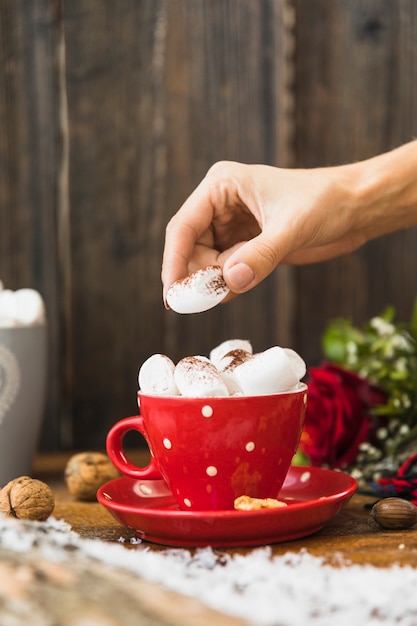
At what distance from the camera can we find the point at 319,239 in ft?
3.46

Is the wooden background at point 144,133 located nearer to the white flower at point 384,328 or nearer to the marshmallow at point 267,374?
the white flower at point 384,328

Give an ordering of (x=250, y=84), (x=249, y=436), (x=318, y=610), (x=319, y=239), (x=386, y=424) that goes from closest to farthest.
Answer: (x=318, y=610) < (x=249, y=436) < (x=319, y=239) < (x=386, y=424) < (x=250, y=84)

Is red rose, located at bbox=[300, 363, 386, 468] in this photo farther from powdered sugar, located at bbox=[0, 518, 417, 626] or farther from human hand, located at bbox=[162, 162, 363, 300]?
powdered sugar, located at bbox=[0, 518, 417, 626]

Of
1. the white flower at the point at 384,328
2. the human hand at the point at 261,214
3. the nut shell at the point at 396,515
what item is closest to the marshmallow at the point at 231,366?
the human hand at the point at 261,214

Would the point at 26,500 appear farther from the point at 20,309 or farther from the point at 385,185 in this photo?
the point at 385,185

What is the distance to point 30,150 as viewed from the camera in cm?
145

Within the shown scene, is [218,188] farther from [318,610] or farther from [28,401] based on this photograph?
[318,610]

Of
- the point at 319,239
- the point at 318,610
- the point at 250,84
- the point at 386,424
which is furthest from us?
the point at 250,84

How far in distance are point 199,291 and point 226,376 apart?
0.35ft

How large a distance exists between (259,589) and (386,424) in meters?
0.65

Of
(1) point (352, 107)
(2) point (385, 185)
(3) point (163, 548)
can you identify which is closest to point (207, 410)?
(3) point (163, 548)

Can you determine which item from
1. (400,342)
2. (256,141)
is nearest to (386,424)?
(400,342)

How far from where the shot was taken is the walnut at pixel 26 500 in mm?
897

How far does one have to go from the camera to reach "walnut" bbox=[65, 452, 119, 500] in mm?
1074
